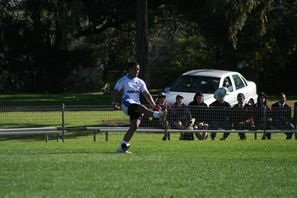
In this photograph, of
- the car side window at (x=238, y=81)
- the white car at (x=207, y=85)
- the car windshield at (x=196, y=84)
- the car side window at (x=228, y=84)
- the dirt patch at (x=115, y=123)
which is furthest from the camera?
the car side window at (x=238, y=81)

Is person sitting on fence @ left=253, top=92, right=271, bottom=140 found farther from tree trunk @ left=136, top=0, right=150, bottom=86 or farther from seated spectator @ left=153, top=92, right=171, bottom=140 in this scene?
tree trunk @ left=136, top=0, right=150, bottom=86

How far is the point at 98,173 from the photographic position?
1090cm

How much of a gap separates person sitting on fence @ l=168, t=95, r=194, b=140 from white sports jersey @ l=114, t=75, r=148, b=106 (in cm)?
589

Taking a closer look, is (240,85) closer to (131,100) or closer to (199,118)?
(199,118)

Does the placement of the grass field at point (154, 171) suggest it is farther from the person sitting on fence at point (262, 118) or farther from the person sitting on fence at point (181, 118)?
the person sitting on fence at point (262, 118)

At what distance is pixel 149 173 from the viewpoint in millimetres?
10945

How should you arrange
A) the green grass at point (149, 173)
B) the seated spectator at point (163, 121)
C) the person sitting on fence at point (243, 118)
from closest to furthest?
the green grass at point (149, 173) < the seated spectator at point (163, 121) < the person sitting on fence at point (243, 118)

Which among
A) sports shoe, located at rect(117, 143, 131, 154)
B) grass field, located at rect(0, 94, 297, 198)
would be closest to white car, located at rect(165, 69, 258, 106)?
→ grass field, located at rect(0, 94, 297, 198)

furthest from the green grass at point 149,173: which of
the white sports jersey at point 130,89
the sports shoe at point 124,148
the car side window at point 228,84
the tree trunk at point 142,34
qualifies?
the tree trunk at point 142,34

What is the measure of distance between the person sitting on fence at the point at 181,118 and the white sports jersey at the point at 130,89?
5.89 m

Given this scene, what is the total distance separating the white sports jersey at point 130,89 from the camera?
14.1m

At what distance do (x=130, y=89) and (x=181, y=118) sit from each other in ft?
20.5

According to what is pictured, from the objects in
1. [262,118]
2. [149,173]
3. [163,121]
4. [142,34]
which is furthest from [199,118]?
[149,173]

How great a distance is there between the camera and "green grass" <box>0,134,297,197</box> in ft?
31.0
